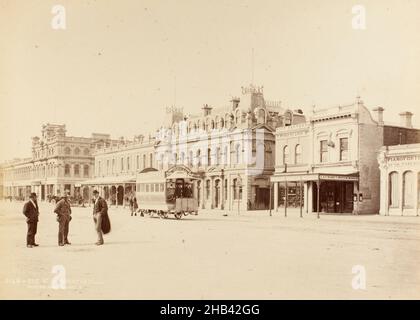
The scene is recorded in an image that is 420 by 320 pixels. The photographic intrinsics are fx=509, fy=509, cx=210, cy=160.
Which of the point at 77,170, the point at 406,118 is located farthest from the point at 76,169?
the point at 406,118

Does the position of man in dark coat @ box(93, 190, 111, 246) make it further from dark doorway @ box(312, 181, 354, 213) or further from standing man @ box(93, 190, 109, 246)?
dark doorway @ box(312, 181, 354, 213)

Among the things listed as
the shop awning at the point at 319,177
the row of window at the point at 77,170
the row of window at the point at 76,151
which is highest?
the row of window at the point at 76,151

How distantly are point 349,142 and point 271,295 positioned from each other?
90.4 ft

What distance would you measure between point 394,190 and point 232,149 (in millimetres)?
16657

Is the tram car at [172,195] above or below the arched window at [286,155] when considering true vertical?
below

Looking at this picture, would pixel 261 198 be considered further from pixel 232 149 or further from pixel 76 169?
pixel 76 169

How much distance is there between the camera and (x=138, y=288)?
28.5 ft

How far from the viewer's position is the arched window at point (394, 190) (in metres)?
31.2

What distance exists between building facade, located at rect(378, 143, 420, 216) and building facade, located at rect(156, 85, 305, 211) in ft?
42.2

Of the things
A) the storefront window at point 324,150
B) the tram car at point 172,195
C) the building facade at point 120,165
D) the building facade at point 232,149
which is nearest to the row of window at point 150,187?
the tram car at point 172,195

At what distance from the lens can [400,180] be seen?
1216 inches

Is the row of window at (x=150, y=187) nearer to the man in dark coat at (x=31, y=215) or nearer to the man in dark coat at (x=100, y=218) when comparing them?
the man in dark coat at (x=100, y=218)

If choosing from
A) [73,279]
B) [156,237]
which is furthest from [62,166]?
[73,279]

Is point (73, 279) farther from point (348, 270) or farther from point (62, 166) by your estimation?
point (62, 166)
